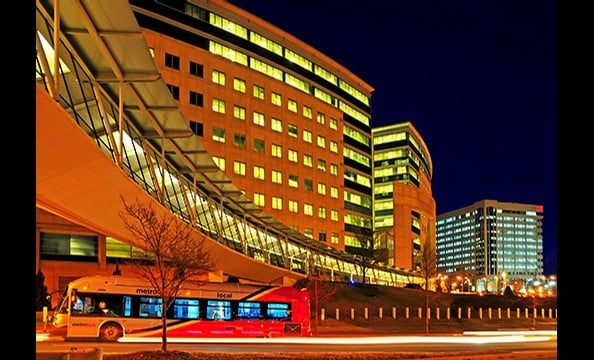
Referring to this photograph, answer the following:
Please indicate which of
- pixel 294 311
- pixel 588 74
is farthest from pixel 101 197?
pixel 588 74

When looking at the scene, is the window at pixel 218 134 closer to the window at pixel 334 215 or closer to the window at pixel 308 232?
the window at pixel 308 232

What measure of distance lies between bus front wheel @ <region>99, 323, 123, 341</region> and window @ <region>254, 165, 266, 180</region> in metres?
48.9

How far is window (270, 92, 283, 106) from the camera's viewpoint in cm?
8312

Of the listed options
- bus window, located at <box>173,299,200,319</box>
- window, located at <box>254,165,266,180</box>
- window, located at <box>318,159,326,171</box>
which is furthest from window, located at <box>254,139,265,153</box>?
bus window, located at <box>173,299,200,319</box>

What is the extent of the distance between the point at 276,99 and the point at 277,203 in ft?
44.0

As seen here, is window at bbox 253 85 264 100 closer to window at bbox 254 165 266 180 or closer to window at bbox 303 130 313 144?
window at bbox 254 165 266 180

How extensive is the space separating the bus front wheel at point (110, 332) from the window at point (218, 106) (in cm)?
4584

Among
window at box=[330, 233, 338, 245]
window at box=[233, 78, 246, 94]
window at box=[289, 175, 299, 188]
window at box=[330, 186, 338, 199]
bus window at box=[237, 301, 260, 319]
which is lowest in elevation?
bus window at box=[237, 301, 260, 319]

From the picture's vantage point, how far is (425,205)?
13012 centimetres

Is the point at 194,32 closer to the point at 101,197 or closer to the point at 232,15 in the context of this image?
the point at 232,15

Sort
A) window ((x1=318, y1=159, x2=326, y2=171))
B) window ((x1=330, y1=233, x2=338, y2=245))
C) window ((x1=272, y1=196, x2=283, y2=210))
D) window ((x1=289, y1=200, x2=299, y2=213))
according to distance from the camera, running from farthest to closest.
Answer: window ((x1=330, y1=233, x2=338, y2=245))
window ((x1=318, y1=159, x2=326, y2=171))
window ((x1=289, y1=200, x2=299, y2=213))
window ((x1=272, y1=196, x2=283, y2=210))

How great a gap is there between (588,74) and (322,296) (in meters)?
51.0

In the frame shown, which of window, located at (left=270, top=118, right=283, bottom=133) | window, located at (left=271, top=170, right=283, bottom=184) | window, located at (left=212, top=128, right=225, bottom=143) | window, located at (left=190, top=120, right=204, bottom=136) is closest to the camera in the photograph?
window, located at (left=190, top=120, right=204, bottom=136)

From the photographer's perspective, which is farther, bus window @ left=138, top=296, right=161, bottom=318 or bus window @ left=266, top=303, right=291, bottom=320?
bus window @ left=266, top=303, right=291, bottom=320
